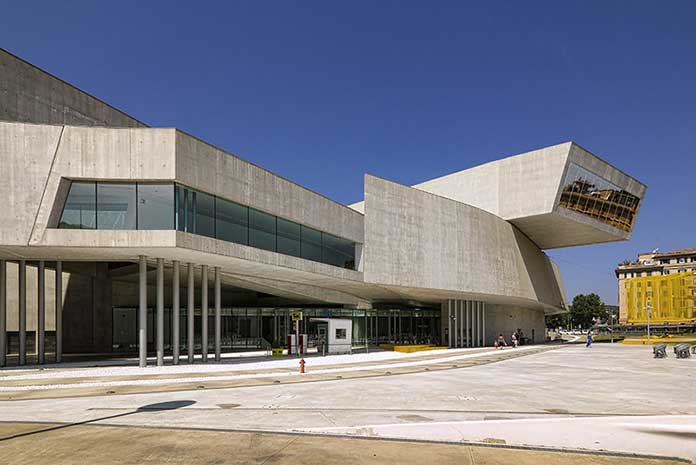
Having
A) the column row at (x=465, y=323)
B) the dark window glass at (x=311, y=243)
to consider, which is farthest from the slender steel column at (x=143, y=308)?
the column row at (x=465, y=323)

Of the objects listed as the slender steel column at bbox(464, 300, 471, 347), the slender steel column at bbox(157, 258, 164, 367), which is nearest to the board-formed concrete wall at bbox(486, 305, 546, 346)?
the slender steel column at bbox(464, 300, 471, 347)

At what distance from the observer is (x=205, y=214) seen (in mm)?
27406

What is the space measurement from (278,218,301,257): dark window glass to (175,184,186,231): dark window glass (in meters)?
7.54

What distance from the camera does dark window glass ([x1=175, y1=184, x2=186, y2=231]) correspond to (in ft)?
84.3

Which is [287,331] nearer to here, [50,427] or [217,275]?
[217,275]

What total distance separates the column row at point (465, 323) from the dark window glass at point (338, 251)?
776 inches

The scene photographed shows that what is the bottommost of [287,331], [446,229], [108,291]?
[287,331]

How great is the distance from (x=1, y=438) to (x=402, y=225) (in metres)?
34.5

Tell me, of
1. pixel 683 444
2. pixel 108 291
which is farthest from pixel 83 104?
pixel 683 444

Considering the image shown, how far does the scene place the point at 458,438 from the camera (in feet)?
36.0

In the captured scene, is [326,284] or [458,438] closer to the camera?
[458,438]

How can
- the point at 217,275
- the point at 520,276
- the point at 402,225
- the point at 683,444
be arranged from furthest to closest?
the point at 520,276 < the point at 402,225 < the point at 217,275 < the point at 683,444

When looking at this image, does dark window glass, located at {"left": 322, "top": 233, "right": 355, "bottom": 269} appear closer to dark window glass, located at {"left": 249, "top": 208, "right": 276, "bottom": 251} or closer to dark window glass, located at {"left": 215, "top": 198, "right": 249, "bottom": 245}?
dark window glass, located at {"left": 249, "top": 208, "right": 276, "bottom": 251}

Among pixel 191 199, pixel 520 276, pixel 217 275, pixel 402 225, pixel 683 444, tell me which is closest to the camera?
pixel 683 444
